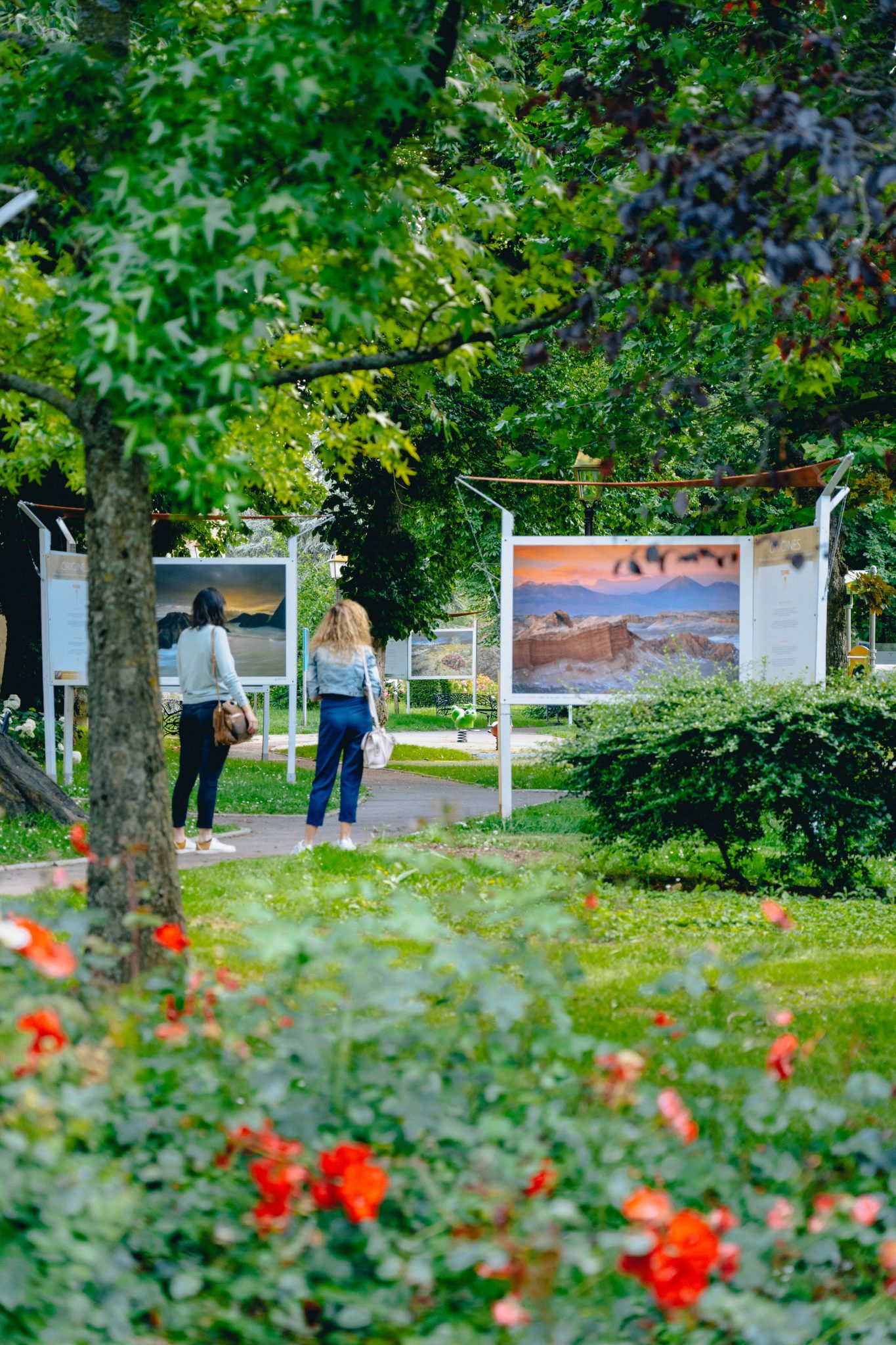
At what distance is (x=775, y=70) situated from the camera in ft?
20.1

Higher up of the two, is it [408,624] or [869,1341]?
[408,624]

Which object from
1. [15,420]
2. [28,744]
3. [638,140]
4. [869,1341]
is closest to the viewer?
[869,1341]

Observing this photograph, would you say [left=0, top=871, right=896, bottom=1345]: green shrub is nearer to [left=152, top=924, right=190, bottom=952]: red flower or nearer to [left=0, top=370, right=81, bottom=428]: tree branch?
[left=152, top=924, right=190, bottom=952]: red flower

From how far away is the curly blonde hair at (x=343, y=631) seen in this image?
364 inches

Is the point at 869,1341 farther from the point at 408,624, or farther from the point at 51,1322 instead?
the point at 408,624

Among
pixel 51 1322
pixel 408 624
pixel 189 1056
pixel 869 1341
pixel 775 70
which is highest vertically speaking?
pixel 775 70

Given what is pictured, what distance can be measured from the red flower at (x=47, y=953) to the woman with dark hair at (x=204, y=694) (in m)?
6.23

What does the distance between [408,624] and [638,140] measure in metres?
16.6

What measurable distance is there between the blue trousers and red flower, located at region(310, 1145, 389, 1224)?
678cm

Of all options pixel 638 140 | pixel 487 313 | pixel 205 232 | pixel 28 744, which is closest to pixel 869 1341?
pixel 205 232

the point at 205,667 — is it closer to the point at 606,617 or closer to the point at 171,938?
the point at 606,617

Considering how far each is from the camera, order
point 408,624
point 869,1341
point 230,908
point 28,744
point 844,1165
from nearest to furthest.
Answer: point 869,1341 → point 844,1165 → point 230,908 → point 28,744 → point 408,624

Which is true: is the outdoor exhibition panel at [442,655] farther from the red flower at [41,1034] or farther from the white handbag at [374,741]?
the red flower at [41,1034]

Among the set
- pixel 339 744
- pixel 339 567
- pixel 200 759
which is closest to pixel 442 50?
pixel 339 744
